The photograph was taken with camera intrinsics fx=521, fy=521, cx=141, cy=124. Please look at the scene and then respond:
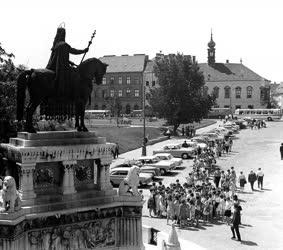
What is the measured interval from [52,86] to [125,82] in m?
113

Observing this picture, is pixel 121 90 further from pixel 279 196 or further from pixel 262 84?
pixel 279 196

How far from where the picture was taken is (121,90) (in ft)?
431

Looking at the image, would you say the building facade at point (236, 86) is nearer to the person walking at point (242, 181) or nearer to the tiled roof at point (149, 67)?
the tiled roof at point (149, 67)

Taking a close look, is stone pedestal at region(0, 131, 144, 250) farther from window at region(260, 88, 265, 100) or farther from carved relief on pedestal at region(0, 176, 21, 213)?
window at region(260, 88, 265, 100)

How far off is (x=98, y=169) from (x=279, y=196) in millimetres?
16177

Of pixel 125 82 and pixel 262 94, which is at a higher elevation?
pixel 125 82

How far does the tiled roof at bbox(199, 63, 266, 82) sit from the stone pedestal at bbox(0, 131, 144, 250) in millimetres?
117047

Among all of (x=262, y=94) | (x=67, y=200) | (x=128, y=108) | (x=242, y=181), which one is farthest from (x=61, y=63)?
(x=262, y=94)

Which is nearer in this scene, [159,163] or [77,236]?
[77,236]

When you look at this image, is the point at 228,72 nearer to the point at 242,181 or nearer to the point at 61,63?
the point at 242,181

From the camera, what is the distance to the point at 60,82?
56.5ft

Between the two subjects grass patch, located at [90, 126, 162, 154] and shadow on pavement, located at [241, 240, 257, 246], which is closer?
shadow on pavement, located at [241, 240, 257, 246]

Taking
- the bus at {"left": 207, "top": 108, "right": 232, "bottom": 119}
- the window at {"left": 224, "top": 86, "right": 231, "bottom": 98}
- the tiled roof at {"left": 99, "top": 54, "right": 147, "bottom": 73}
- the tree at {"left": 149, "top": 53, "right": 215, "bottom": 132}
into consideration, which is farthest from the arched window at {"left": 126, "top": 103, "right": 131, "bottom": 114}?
the tree at {"left": 149, "top": 53, "right": 215, "bottom": 132}

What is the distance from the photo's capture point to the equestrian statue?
669 inches
